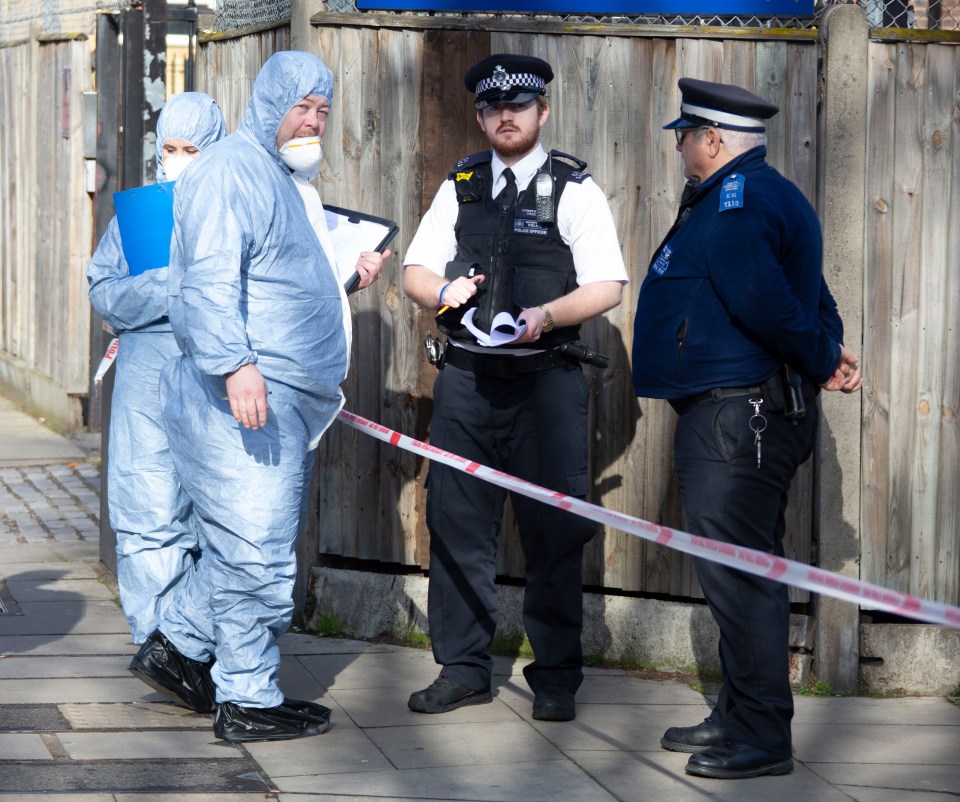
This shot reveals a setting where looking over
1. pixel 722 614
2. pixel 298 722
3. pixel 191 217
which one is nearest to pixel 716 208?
pixel 722 614

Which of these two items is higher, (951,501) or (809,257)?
(809,257)

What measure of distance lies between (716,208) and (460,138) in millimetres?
1549

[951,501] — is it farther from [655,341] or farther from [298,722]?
[298,722]

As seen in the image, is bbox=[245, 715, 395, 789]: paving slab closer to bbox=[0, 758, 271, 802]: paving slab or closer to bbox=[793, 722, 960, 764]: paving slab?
bbox=[0, 758, 271, 802]: paving slab

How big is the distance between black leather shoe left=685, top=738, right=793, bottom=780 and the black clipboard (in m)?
1.94

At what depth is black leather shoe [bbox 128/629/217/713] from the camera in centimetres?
494

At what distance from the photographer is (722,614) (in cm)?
458

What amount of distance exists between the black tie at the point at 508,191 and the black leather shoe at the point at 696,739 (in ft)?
5.84

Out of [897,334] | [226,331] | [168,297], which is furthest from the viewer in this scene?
[897,334]

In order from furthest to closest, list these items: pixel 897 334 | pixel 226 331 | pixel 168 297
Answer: pixel 897 334, pixel 168 297, pixel 226 331

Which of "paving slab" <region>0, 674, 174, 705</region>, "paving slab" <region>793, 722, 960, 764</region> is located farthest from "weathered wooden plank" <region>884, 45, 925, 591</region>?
"paving slab" <region>0, 674, 174, 705</region>

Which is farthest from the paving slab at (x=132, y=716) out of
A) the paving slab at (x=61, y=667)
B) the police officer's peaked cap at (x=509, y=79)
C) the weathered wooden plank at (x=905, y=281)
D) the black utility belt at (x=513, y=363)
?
the weathered wooden plank at (x=905, y=281)

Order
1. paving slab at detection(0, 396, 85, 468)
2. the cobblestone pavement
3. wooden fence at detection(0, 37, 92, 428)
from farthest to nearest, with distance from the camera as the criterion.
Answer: wooden fence at detection(0, 37, 92, 428) < paving slab at detection(0, 396, 85, 468) < the cobblestone pavement

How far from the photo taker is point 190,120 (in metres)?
5.17
